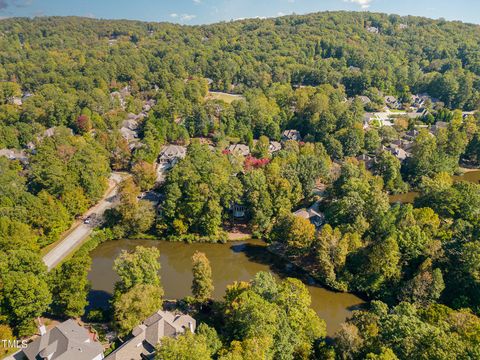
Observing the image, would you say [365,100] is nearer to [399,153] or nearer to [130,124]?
[399,153]

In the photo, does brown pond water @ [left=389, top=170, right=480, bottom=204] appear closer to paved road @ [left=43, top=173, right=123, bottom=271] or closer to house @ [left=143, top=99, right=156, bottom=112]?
paved road @ [left=43, top=173, right=123, bottom=271]

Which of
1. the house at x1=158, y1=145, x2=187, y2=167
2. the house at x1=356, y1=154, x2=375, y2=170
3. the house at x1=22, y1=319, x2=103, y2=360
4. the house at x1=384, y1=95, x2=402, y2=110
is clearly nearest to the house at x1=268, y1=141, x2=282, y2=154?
the house at x1=356, y1=154, x2=375, y2=170

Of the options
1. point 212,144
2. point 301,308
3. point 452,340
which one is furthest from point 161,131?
point 452,340

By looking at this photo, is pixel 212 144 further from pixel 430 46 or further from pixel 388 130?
pixel 430 46

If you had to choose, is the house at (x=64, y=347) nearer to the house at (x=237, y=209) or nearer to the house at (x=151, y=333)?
the house at (x=151, y=333)

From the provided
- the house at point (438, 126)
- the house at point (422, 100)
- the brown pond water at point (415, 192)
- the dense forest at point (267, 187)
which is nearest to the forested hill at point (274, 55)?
the dense forest at point (267, 187)

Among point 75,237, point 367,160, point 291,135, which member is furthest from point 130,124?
point 367,160
